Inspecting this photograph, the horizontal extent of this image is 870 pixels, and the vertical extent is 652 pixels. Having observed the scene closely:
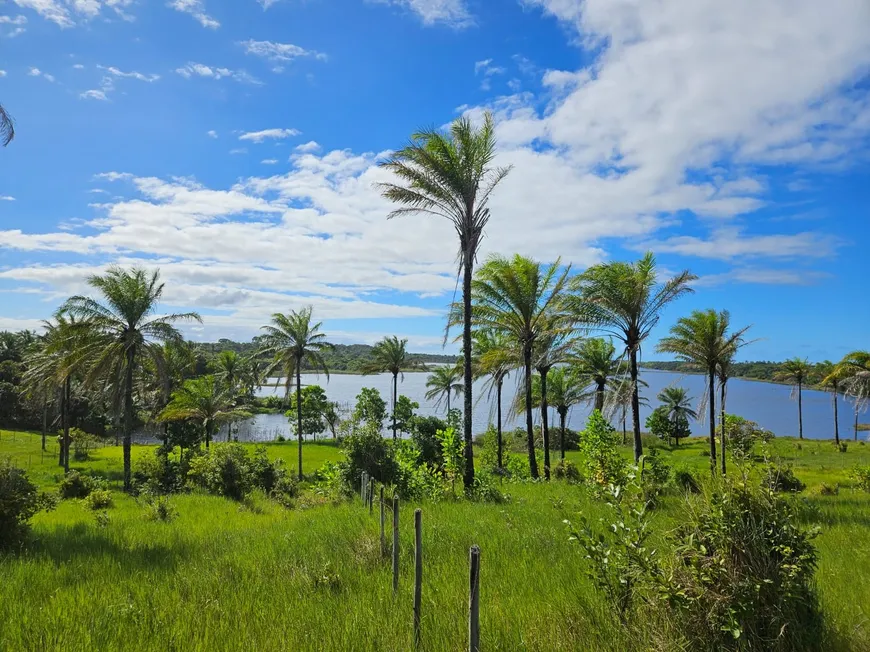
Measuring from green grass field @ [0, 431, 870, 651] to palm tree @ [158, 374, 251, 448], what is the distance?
2380 centimetres

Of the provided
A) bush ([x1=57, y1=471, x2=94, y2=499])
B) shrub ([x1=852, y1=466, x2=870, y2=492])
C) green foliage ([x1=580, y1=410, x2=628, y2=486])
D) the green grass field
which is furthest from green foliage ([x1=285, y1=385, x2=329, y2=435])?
shrub ([x1=852, y1=466, x2=870, y2=492])

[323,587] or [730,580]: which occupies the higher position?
[730,580]

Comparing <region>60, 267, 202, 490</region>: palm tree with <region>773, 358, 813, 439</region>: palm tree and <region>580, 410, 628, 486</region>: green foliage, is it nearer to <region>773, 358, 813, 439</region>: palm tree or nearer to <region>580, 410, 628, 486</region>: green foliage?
<region>580, 410, 628, 486</region>: green foliage

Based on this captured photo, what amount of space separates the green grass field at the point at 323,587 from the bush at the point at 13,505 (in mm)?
534

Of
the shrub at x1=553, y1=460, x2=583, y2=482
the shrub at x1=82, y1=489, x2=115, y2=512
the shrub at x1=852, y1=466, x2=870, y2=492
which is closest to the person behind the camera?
the shrub at x1=82, y1=489, x2=115, y2=512

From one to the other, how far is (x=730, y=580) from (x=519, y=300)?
51.1 feet

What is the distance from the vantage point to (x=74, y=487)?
2281 centimetres

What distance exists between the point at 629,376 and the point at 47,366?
28.4 meters

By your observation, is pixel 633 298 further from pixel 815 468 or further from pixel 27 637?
pixel 815 468

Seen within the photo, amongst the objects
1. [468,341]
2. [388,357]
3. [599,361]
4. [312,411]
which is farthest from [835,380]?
[312,411]

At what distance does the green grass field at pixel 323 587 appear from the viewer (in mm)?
4812

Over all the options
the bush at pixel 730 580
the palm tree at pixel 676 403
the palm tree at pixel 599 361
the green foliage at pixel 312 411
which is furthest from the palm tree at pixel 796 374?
the bush at pixel 730 580

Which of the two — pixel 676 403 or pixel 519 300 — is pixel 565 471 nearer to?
pixel 519 300

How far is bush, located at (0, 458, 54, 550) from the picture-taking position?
8.75 metres
